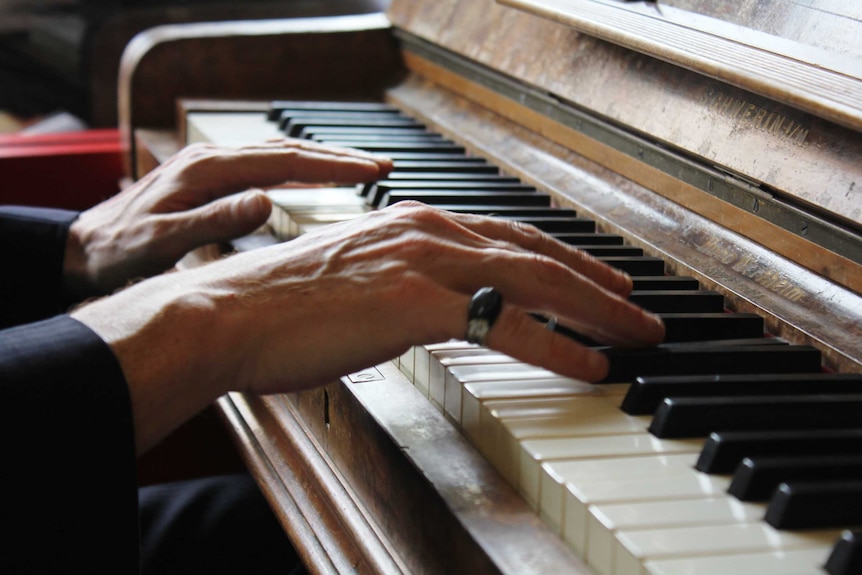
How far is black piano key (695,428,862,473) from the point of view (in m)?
0.87

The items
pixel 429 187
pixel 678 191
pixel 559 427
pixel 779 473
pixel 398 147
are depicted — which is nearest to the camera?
pixel 779 473

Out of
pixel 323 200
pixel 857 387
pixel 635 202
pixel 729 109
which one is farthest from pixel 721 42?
pixel 323 200

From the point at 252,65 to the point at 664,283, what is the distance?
149cm

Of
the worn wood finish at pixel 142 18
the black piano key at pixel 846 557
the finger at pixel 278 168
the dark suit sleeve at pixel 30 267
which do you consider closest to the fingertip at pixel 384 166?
the finger at pixel 278 168

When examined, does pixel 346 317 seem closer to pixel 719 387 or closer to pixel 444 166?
pixel 719 387

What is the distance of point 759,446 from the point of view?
872 millimetres

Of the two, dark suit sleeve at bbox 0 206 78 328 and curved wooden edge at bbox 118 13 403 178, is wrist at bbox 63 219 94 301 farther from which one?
curved wooden edge at bbox 118 13 403 178

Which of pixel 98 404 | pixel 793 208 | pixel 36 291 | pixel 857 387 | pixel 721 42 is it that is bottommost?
pixel 36 291

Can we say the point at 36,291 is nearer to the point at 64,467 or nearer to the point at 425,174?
the point at 425,174

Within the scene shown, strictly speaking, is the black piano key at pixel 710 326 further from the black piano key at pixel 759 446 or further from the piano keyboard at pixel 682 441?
the black piano key at pixel 759 446

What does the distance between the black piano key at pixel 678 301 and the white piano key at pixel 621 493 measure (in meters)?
0.36

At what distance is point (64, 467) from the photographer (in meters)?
1.02

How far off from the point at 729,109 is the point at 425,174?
0.57 metres

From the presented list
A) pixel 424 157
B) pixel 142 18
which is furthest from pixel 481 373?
pixel 142 18
